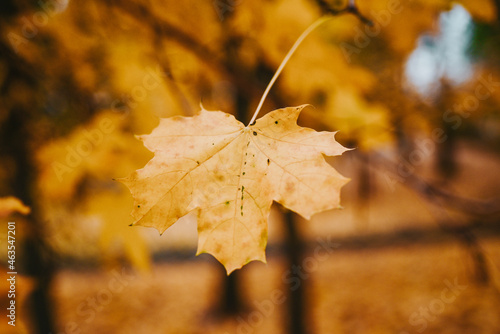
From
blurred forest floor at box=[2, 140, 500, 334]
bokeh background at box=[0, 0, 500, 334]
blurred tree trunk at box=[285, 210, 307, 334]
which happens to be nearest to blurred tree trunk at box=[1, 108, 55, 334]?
bokeh background at box=[0, 0, 500, 334]

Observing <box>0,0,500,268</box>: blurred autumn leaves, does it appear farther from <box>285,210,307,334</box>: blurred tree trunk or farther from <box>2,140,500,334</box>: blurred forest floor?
<box>2,140,500,334</box>: blurred forest floor

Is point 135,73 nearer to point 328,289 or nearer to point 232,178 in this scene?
point 232,178

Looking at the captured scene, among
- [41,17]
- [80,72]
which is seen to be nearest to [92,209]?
[80,72]

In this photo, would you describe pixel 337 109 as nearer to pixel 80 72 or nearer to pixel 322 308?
pixel 80 72

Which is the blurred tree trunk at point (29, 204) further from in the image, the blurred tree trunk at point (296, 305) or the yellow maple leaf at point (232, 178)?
the blurred tree trunk at point (296, 305)

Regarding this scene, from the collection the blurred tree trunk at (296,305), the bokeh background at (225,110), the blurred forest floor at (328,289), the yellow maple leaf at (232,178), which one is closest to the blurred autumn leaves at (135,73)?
the bokeh background at (225,110)

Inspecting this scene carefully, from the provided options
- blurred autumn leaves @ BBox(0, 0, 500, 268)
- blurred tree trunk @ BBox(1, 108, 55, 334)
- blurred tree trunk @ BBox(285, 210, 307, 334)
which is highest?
blurred autumn leaves @ BBox(0, 0, 500, 268)

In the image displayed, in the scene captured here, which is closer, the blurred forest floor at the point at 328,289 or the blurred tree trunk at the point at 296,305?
the blurred tree trunk at the point at 296,305
